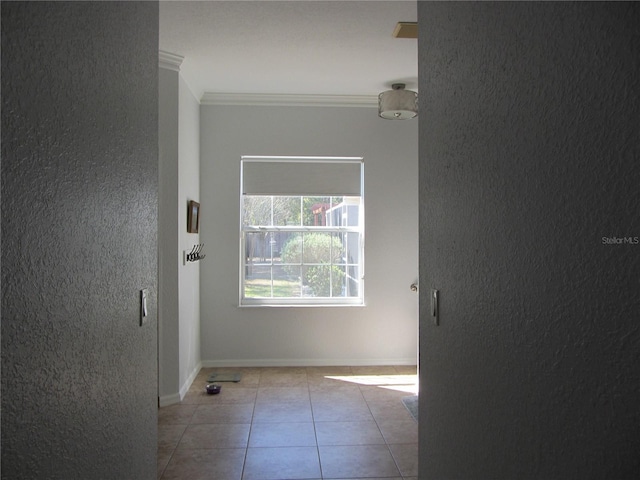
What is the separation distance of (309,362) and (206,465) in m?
2.22

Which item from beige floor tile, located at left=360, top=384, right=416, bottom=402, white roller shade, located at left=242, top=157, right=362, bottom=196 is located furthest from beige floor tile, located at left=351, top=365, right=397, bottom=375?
white roller shade, located at left=242, top=157, right=362, bottom=196

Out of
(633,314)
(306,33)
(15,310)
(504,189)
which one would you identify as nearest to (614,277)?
(633,314)

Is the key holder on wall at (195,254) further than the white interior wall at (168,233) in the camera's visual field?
Yes

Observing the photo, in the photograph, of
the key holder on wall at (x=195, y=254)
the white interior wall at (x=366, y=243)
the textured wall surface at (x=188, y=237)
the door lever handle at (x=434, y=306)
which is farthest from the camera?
the white interior wall at (x=366, y=243)

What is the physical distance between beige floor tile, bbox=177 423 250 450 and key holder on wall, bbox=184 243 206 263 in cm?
140

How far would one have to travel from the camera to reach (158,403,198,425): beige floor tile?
11.6 feet

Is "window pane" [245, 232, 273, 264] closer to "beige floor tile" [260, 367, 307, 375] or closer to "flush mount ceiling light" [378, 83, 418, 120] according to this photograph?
"beige floor tile" [260, 367, 307, 375]

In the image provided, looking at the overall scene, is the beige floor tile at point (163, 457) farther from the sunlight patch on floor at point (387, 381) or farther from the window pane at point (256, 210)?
the window pane at point (256, 210)

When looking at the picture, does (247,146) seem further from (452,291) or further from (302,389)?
(452,291)

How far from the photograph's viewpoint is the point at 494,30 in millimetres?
1256

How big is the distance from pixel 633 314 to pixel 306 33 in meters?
3.00

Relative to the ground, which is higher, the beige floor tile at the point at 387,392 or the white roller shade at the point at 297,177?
the white roller shade at the point at 297,177

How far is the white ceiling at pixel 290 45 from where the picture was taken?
2992 millimetres

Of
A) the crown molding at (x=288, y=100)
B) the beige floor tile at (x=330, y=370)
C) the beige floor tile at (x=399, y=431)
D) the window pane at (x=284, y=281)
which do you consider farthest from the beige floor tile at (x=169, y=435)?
the crown molding at (x=288, y=100)
